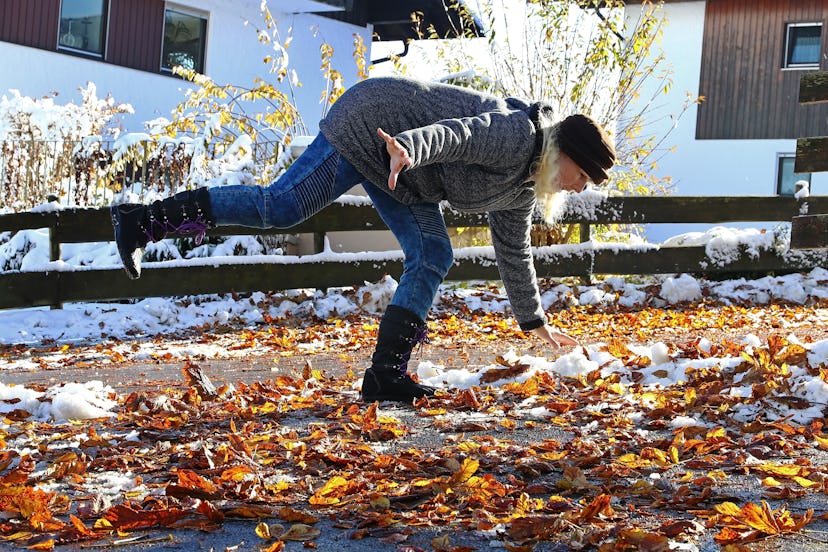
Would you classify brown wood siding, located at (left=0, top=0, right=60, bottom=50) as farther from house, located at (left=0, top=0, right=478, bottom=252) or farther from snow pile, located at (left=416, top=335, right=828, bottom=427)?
snow pile, located at (left=416, top=335, right=828, bottom=427)

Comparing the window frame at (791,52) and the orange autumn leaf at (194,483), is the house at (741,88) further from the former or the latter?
the orange autumn leaf at (194,483)

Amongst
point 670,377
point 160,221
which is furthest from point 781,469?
point 160,221

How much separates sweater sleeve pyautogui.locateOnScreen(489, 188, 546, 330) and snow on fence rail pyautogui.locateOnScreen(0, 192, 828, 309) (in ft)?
12.7

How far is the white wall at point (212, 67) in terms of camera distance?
50.1ft

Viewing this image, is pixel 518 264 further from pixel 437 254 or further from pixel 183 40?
pixel 183 40

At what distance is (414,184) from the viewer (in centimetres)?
363

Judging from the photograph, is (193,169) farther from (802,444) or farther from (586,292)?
(802,444)

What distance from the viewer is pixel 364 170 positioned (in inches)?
143

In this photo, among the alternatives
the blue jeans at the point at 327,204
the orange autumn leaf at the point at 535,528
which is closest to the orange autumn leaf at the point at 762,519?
the orange autumn leaf at the point at 535,528

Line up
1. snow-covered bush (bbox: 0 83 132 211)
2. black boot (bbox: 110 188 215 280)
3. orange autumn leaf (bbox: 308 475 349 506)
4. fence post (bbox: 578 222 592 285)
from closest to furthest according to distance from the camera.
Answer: orange autumn leaf (bbox: 308 475 349 506) < black boot (bbox: 110 188 215 280) < fence post (bbox: 578 222 592 285) < snow-covered bush (bbox: 0 83 132 211)

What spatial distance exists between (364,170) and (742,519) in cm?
197

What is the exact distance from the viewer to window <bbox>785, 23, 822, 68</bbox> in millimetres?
20250

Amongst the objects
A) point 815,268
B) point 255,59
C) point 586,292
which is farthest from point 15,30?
point 815,268

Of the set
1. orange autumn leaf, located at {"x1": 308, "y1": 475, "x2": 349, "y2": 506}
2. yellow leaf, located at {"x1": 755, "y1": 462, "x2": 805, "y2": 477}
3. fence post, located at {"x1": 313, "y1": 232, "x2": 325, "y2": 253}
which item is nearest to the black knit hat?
yellow leaf, located at {"x1": 755, "y1": 462, "x2": 805, "y2": 477}
